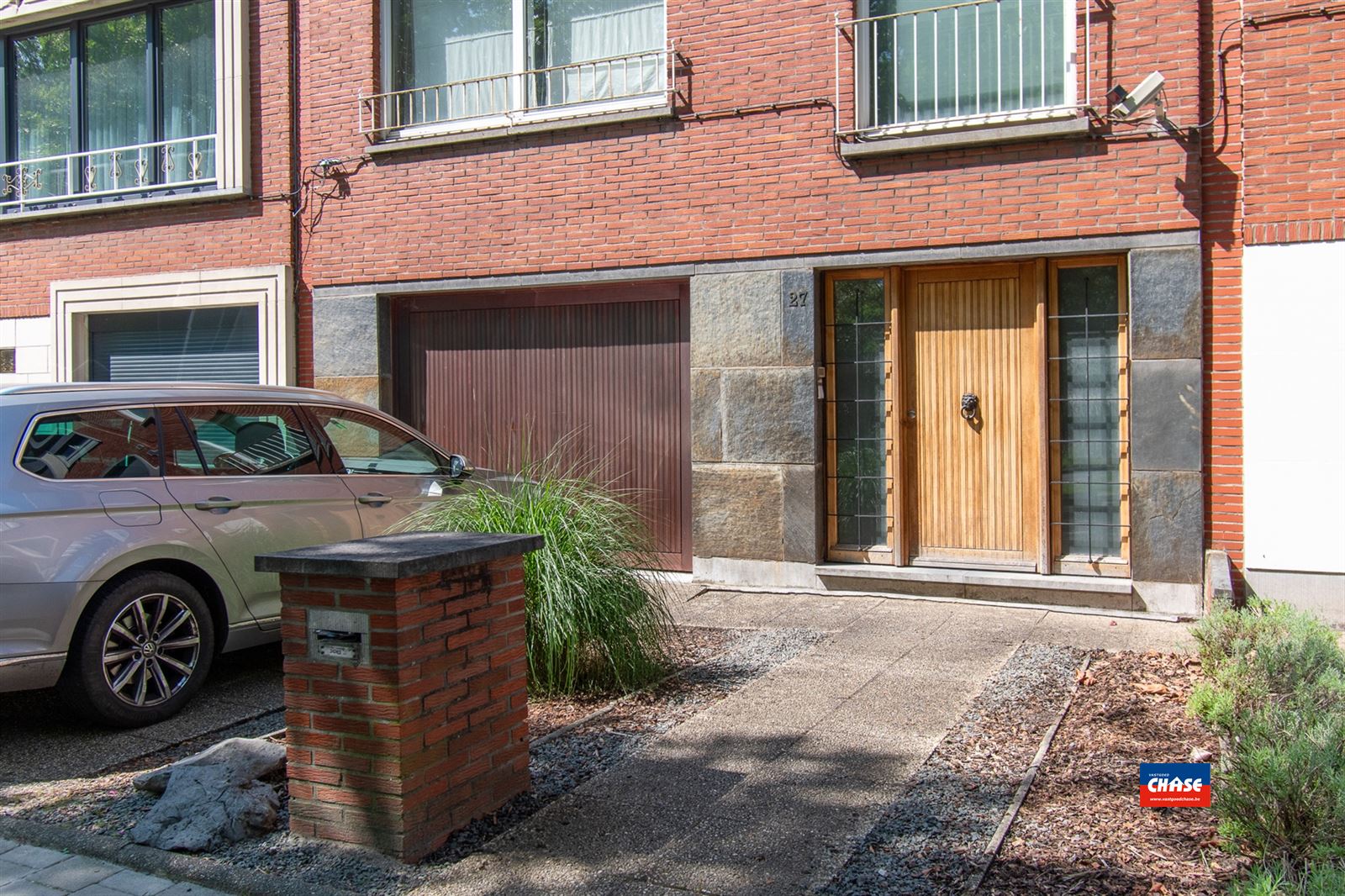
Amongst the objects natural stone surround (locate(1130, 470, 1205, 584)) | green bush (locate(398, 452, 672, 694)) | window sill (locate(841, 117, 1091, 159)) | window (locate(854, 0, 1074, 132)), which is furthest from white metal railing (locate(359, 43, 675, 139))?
natural stone surround (locate(1130, 470, 1205, 584))

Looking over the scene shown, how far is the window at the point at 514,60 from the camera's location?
10.2m

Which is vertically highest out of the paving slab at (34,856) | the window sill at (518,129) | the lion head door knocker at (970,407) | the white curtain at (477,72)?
the white curtain at (477,72)

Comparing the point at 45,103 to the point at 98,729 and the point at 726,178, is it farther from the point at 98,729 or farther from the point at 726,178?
the point at 98,729

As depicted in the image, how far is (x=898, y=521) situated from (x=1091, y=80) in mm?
3466

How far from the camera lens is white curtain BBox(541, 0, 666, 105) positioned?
10125 mm

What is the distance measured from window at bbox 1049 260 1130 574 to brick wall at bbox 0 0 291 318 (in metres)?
7.34

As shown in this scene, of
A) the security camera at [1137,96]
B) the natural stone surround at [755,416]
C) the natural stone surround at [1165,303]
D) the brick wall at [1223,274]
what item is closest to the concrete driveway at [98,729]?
the natural stone surround at [755,416]

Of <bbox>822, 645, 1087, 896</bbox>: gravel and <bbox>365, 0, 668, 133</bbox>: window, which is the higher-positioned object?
<bbox>365, 0, 668, 133</bbox>: window

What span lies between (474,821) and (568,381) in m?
6.27

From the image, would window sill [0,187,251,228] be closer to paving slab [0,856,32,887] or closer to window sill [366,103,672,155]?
window sill [366,103,672,155]

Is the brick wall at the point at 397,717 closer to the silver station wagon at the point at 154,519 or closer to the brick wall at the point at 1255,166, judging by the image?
the silver station wagon at the point at 154,519

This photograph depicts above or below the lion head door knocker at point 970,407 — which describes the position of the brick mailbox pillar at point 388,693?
below

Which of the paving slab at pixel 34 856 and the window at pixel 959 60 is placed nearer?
the paving slab at pixel 34 856

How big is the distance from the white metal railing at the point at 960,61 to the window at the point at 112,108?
6826 mm
